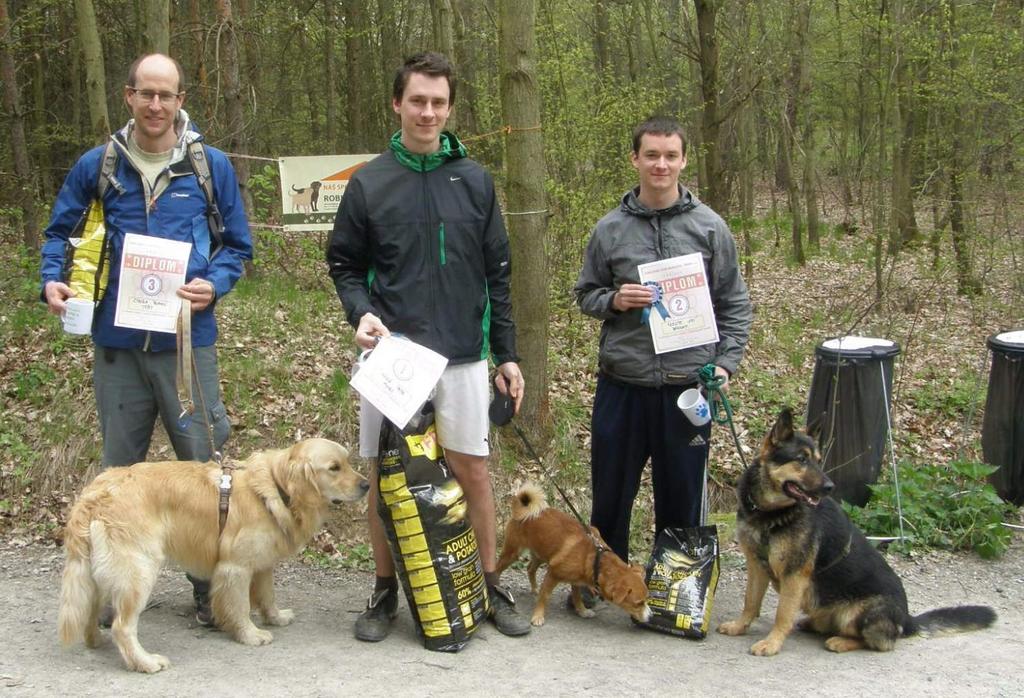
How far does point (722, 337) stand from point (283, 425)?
145 inches

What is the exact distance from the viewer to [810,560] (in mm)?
A: 4262

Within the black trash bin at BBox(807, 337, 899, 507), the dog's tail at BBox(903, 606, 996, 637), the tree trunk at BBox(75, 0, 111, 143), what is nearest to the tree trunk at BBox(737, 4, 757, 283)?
the black trash bin at BBox(807, 337, 899, 507)

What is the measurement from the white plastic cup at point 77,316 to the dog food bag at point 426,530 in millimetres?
1400

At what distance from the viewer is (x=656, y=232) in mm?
4328

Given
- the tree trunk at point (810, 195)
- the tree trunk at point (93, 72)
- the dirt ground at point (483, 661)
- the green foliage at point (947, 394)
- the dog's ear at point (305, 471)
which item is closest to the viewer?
the dirt ground at point (483, 661)

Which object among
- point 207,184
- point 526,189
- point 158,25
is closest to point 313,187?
point 526,189

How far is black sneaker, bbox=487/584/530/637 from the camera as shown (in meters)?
4.31

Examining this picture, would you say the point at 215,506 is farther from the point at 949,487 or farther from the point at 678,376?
the point at 949,487

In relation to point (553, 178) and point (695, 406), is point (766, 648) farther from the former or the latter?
point (553, 178)

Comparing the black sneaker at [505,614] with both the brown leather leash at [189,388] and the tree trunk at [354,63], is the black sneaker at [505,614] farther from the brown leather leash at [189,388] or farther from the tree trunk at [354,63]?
the tree trunk at [354,63]

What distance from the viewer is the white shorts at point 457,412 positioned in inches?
162

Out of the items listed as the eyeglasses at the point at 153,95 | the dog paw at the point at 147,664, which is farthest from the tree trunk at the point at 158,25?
the dog paw at the point at 147,664

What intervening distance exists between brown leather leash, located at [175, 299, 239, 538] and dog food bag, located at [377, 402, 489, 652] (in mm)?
714

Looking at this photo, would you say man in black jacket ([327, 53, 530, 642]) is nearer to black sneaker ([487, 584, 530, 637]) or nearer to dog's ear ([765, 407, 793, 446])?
black sneaker ([487, 584, 530, 637])
